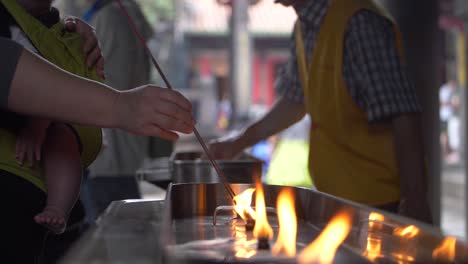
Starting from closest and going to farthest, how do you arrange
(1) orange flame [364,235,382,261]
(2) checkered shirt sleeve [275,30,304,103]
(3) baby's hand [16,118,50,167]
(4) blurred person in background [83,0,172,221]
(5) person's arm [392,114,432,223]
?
(1) orange flame [364,235,382,261], (3) baby's hand [16,118,50,167], (5) person's arm [392,114,432,223], (2) checkered shirt sleeve [275,30,304,103], (4) blurred person in background [83,0,172,221]

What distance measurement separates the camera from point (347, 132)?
267 cm

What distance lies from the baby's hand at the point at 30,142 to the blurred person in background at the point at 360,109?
3.84ft

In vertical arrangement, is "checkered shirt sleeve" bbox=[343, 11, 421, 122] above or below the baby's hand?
above

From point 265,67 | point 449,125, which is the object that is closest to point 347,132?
point 449,125

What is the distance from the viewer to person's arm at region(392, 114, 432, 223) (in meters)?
2.47

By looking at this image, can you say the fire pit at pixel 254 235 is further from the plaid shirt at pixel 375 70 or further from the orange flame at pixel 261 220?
the plaid shirt at pixel 375 70

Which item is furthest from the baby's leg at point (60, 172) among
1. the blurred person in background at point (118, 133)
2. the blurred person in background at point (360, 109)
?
the blurred person in background at point (118, 133)

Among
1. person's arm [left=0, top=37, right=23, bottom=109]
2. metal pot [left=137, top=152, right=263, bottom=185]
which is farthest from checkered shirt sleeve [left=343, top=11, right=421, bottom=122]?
person's arm [left=0, top=37, right=23, bottom=109]

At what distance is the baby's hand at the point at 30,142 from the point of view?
1.57 metres

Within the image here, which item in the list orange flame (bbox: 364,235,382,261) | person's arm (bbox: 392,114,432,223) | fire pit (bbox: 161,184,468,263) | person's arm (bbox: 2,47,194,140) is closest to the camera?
fire pit (bbox: 161,184,468,263)

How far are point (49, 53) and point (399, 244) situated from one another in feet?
3.02

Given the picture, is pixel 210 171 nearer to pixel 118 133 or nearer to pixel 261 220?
pixel 261 220

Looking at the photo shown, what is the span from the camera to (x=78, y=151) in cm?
181

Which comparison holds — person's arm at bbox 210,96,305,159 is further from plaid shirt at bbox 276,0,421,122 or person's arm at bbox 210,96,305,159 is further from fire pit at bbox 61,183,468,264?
fire pit at bbox 61,183,468,264
